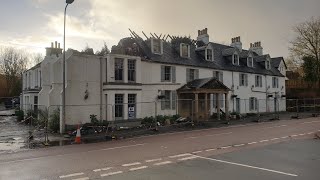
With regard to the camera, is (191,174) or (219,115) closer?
(191,174)

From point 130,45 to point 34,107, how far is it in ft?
37.6

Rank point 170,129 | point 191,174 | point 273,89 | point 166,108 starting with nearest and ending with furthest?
point 191,174 < point 170,129 < point 166,108 < point 273,89

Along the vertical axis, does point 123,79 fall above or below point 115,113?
above

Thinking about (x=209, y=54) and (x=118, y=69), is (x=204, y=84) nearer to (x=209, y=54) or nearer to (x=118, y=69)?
(x=209, y=54)

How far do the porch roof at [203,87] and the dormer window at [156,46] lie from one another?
13.7ft

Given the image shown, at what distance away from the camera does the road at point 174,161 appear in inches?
417

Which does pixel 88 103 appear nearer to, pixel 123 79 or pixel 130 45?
pixel 123 79

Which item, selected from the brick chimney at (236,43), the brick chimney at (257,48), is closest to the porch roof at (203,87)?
the brick chimney at (236,43)

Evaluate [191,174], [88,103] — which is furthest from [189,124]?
[191,174]

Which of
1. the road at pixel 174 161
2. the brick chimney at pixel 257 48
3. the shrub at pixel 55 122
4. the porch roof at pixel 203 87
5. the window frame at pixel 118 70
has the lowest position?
the road at pixel 174 161

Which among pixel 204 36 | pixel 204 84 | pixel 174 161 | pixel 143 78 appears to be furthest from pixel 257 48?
pixel 174 161

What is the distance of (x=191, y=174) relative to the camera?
34.7 ft

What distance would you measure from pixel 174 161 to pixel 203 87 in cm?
2006

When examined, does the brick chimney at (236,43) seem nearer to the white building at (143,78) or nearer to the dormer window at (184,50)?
the white building at (143,78)
